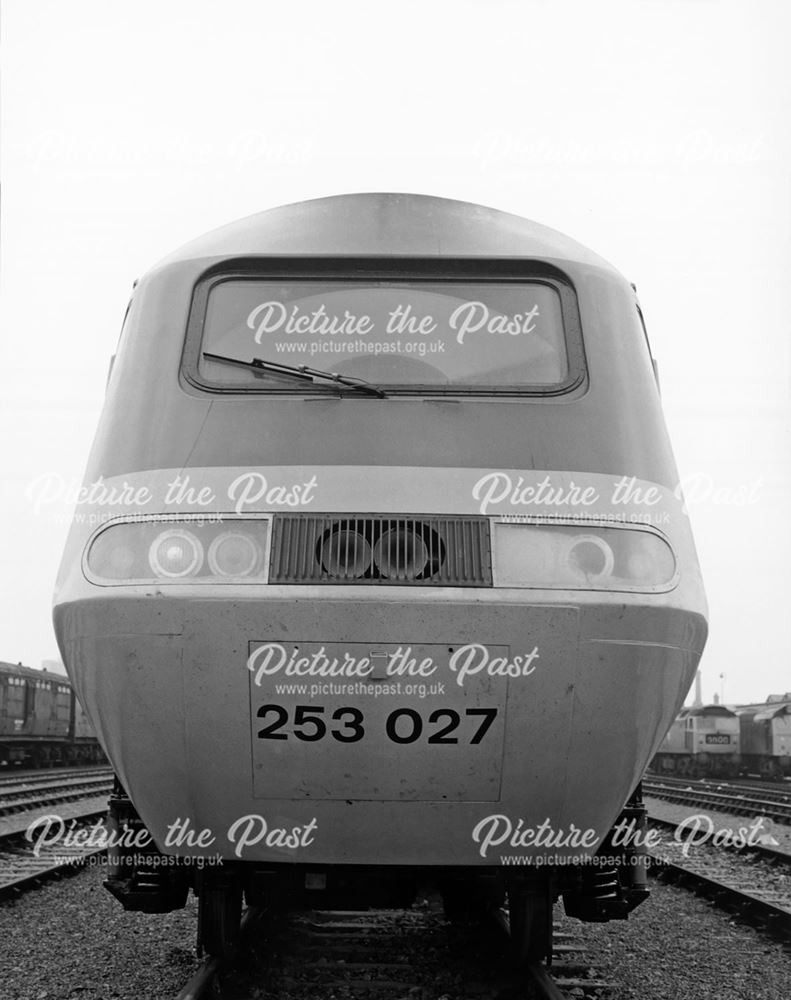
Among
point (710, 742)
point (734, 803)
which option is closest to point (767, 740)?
point (710, 742)

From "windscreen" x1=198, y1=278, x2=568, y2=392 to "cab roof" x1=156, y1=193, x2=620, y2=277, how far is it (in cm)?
13

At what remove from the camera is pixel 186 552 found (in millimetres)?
3436

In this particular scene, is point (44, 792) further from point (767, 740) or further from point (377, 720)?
point (767, 740)

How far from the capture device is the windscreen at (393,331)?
13.1ft

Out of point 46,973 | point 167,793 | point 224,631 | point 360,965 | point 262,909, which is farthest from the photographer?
point 262,909

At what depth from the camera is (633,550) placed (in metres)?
3.51

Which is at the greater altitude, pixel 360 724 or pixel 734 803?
pixel 360 724

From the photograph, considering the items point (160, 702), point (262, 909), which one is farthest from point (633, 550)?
point (262, 909)

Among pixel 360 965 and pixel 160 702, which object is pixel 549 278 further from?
pixel 360 965

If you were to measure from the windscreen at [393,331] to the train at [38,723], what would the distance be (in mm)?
22667

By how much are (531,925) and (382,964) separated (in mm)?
837

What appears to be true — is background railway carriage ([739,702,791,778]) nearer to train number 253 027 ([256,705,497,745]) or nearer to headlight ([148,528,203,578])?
train number 253 027 ([256,705,497,745])

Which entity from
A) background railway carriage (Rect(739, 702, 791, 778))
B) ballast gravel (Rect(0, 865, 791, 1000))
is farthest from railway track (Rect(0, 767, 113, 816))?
background railway carriage (Rect(739, 702, 791, 778))

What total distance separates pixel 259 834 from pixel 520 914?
143 cm
